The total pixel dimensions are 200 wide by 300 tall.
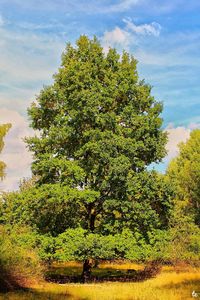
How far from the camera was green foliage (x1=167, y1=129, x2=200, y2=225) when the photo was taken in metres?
59.1

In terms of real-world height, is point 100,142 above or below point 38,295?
above

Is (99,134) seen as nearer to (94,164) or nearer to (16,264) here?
(94,164)

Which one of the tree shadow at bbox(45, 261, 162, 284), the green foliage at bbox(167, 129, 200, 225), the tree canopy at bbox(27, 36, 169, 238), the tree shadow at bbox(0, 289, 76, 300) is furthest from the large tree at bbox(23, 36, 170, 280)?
the green foliage at bbox(167, 129, 200, 225)

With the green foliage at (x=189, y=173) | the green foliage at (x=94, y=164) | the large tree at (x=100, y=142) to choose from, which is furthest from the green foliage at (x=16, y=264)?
the green foliage at (x=189, y=173)

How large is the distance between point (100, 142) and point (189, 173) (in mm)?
34948

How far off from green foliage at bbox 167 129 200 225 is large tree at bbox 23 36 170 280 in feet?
85.9

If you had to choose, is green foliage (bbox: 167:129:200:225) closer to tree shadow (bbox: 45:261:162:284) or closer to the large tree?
tree shadow (bbox: 45:261:162:284)

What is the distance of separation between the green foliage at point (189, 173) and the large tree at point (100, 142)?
26.2 meters

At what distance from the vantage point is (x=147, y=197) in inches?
1193

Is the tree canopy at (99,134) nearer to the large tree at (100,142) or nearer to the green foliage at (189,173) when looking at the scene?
the large tree at (100,142)

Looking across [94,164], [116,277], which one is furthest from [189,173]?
[94,164]

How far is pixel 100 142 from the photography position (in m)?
28.5

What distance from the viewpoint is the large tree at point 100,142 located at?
94.3ft

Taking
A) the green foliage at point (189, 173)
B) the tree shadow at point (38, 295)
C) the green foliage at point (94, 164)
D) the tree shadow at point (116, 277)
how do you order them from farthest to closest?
the green foliage at point (189, 173), the tree shadow at point (116, 277), the green foliage at point (94, 164), the tree shadow at point (38, 295)
